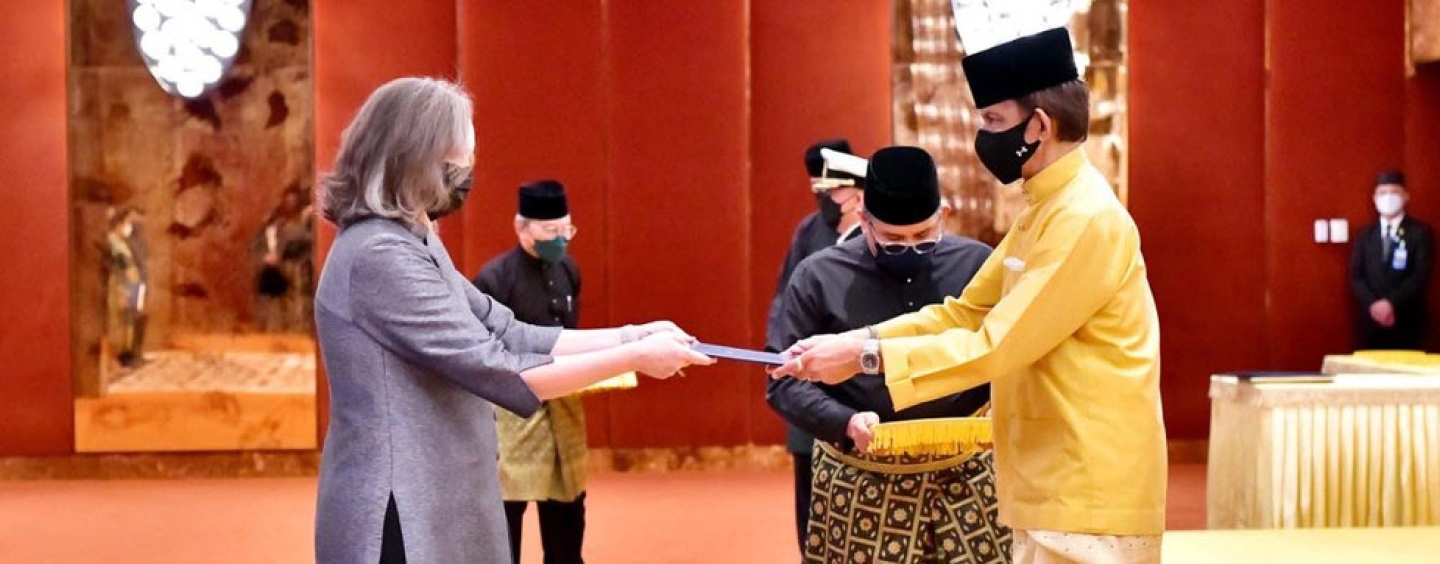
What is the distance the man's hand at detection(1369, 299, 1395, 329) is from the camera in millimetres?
8883

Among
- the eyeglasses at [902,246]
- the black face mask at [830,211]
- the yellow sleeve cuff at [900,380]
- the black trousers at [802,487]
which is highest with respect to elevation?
the black face mask at [830,211]

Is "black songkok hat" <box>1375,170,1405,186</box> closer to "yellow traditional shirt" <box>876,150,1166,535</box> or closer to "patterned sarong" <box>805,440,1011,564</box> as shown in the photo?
"patterned sarong" <box>805,440,1011,564</box>

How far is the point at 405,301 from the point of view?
256 centimetres

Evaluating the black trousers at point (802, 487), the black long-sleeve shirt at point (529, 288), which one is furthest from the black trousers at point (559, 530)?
the black trousers at point (802, 487)

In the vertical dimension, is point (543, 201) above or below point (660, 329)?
above

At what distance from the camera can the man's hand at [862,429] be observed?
3.39 meters

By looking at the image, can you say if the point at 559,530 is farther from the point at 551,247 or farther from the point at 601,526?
the point at 601,526

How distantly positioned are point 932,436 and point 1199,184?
245 inches

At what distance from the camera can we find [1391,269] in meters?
8.94

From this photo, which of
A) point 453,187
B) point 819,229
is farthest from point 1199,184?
point 453,187

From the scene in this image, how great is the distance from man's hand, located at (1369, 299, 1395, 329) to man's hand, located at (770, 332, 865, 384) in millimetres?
6639

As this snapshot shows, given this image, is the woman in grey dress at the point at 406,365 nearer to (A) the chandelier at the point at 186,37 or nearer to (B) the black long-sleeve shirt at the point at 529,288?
(B) the black long-sleeve shirt at the point at 529,288

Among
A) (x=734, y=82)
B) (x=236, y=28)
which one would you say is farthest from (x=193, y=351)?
(x=734, y=82)

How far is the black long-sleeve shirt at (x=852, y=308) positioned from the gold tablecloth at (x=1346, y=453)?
2.32 meters
